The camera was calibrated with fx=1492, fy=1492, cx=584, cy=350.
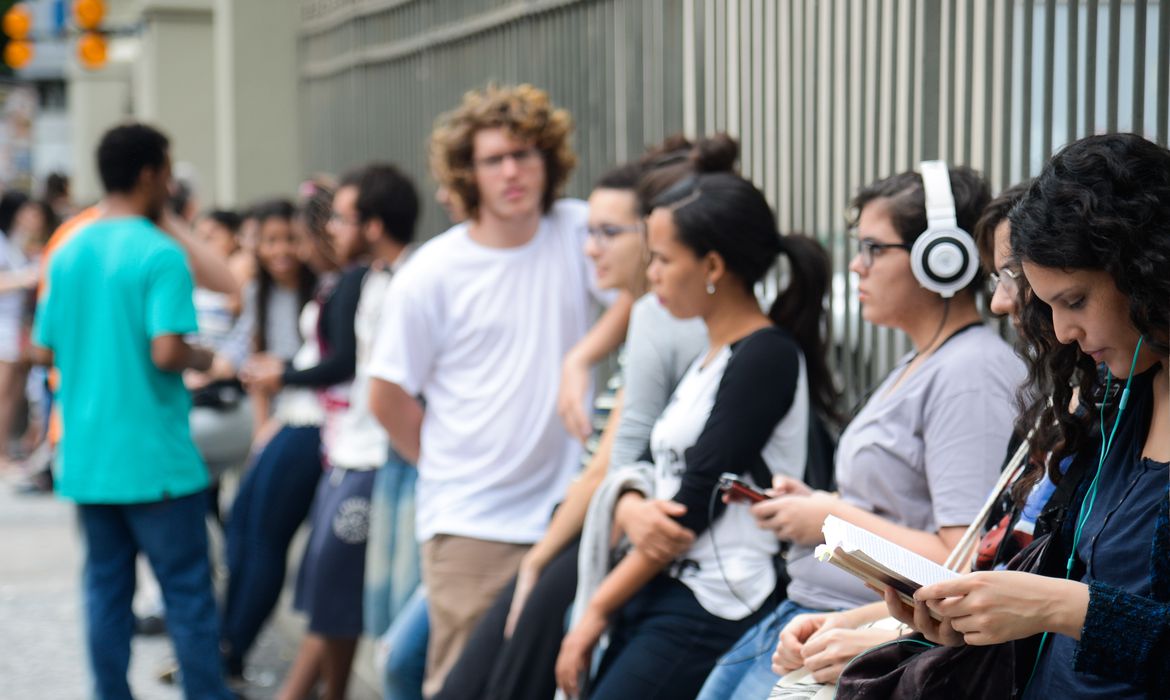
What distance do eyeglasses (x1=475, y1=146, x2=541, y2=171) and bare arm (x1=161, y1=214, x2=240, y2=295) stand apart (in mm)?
1792

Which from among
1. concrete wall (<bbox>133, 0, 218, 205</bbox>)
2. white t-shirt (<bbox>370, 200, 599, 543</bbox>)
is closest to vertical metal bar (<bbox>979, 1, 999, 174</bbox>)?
white t-shirt (<bbox>370, 200, 599, 543</bbox>)

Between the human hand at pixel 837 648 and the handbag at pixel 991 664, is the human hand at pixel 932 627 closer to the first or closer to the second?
the handbag at pixel 991 664

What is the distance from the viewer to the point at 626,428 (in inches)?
153

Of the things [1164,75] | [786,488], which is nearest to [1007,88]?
[1164,75]

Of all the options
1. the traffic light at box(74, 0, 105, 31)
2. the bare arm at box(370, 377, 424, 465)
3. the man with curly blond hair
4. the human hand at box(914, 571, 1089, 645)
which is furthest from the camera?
the traffic light at box(74, 0, 105, 31)

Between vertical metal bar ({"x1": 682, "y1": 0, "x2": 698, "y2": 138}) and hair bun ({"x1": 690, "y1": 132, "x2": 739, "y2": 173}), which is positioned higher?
vertical metal bar ({"x1": 682, "y1": 0, "x2": 698, "y2": 138})

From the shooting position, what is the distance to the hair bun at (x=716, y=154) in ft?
14.0

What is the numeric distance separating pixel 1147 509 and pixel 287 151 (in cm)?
858

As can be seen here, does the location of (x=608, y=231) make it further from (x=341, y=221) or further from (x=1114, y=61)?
(x=341, y=221)

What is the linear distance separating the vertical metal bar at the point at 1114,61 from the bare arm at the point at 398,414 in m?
2.35

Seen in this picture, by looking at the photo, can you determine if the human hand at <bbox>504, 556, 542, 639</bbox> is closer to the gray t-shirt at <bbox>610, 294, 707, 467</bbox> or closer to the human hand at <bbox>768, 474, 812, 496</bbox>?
the gray t-shirt at <bbox>610, 294, 707, 467</bbox>

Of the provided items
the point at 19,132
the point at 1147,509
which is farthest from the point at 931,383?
the point at 19,132

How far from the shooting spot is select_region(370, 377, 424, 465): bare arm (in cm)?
483

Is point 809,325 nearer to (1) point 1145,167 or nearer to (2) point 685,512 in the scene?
(2) point 685,512
